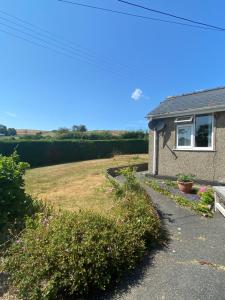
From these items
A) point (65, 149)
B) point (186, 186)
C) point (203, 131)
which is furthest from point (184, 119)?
point (65, 149)

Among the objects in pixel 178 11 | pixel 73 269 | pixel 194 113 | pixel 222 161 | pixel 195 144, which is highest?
pixel 178 11

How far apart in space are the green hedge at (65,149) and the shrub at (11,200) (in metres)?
11.5

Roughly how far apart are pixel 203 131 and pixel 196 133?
30 cm

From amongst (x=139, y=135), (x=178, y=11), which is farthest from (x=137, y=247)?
(x=139, y=135)

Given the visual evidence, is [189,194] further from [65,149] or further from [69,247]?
[65,149]

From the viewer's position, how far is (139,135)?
2898 centimetres

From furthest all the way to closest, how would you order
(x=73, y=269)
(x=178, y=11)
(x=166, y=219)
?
1. (x=178, y=11)
2. (x=166, y=219)
3. (x=73, y=269)

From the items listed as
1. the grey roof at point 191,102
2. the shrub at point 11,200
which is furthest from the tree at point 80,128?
the shrub at point 11,200

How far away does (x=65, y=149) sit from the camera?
20719 millimetres

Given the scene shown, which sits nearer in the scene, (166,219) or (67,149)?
(166,219)

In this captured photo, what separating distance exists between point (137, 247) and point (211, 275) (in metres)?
1.17

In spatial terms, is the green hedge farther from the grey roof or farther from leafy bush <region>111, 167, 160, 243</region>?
leafy bush <region>111, 167, 160, 243</region>

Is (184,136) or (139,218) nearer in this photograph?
(139,218)

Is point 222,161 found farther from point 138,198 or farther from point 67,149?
point 67,149
